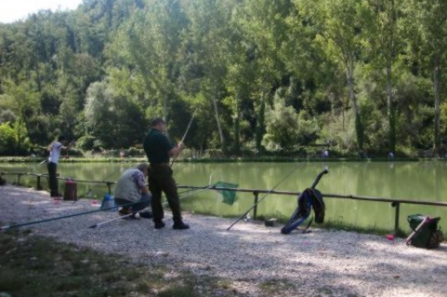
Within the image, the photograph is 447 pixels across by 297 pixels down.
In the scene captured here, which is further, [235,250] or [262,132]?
[262,132]

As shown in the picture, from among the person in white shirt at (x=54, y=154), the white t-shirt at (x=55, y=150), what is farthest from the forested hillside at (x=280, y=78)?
the white t-shirt at (x=55, y=150)

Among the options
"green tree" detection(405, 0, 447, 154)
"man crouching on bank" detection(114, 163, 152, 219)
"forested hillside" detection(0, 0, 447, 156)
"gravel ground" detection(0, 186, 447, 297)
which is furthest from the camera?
"forested hillside" detection(0, 0, 447, 156)

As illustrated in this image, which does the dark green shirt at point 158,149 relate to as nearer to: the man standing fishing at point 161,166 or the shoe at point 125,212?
the man standing fishing at point 161,166

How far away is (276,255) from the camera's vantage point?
6.86m

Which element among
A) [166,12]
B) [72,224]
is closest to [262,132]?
[166,12]

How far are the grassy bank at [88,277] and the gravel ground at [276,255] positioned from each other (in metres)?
0.29

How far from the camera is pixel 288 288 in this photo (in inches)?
208

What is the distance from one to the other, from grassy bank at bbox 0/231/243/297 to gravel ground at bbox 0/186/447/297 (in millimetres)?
287

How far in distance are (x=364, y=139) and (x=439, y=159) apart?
716cm

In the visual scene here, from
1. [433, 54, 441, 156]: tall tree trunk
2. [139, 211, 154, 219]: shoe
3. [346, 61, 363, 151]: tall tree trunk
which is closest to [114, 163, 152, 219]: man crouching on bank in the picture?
[139, 211, 154, 219]: shoe

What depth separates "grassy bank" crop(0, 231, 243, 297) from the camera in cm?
509

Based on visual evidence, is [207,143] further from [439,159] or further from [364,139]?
[439,159]

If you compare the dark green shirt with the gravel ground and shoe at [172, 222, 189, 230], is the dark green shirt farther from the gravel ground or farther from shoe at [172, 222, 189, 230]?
the gravel ground

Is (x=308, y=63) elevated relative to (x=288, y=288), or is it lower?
elevated
